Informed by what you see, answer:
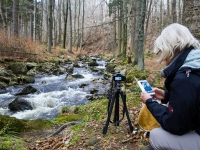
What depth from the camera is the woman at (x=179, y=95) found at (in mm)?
1574

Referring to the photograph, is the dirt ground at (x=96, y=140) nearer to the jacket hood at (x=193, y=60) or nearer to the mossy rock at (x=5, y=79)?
the jacket hood at (x=193, y=60)

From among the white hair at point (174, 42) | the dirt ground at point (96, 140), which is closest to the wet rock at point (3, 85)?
the dirt ground at point (96, 140)

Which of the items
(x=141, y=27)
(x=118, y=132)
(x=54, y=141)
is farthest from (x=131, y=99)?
(x=141, y=27)

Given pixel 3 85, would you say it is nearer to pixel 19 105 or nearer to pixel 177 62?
pixel 19 105

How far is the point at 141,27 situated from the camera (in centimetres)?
865

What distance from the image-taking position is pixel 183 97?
5.13 ft

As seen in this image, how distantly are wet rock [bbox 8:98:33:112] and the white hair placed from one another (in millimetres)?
5490

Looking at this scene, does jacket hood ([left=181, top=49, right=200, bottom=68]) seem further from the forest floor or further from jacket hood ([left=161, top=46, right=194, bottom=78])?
the forest floor

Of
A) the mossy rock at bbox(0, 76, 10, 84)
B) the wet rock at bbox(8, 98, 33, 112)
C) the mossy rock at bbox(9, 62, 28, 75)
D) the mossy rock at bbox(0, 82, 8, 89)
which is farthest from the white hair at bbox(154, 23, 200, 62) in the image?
the mossy rock at bbox(9, 62, 28, 75)

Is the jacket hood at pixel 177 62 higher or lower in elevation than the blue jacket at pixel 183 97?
higher

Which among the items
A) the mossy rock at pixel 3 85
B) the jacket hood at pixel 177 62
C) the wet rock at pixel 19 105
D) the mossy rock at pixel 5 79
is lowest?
the wet rock at pixel 19 105

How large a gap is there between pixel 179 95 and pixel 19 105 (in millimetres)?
5739

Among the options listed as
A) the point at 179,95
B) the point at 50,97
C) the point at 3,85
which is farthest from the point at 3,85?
the point at 179,95

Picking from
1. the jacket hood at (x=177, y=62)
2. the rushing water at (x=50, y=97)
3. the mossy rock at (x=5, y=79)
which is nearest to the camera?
the jacket hood at (x=177, y=62)
